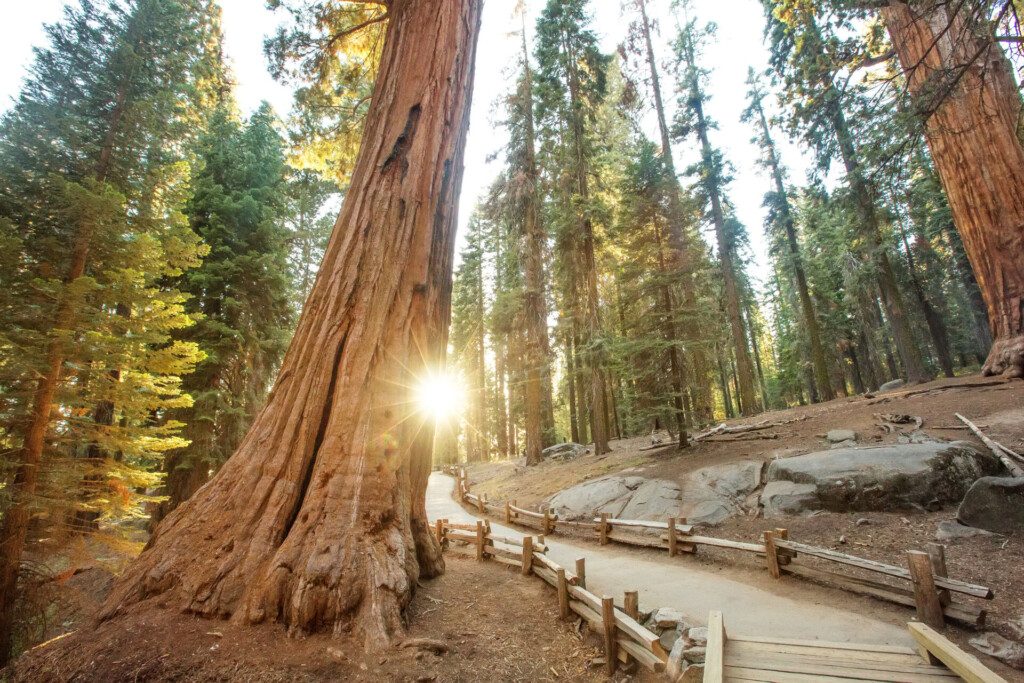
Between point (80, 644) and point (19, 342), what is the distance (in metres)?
5.40

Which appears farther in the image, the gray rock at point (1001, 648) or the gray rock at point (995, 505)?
the gray rock at point (995, 505)

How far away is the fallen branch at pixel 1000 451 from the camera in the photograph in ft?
21.4

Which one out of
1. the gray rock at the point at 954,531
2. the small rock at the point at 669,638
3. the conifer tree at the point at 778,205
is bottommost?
the small rock at the point at 669,638

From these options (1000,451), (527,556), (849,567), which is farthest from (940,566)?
(527,556)

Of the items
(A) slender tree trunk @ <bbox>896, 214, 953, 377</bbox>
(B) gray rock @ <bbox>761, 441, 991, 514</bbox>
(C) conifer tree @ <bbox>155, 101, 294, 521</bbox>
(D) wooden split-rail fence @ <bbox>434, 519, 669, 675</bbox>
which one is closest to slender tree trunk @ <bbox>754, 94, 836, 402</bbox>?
(A) slender tree trunk @ <bbox>896, 214, 953, 377</bbox>

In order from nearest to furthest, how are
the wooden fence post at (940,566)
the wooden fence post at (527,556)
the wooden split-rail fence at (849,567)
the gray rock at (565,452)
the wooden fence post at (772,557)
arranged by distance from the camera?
the wooden split-rail fence at (849,567), the wooden fence post at (940,566), the wooden fence post at (772,557), the wooden fence post at (527,556), the gray rock at (565,452)

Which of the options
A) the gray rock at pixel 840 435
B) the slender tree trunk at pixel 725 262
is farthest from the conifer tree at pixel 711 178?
the gray rock at pixel 840 435

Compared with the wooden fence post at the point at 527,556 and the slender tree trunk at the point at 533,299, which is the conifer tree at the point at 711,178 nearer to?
the slender tree trunk at the point at 533,299

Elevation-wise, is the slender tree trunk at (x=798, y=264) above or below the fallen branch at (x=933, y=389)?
above

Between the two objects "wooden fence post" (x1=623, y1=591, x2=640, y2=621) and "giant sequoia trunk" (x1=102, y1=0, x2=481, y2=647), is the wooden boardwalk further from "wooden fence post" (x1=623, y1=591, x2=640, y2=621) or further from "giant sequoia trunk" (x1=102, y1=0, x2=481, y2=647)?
"giant sequoia trunk" (x1=102, y1=0, x2=481, y2=647)

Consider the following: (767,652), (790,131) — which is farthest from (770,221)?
(767,652)

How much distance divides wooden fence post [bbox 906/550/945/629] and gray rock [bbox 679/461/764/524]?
3.88 m

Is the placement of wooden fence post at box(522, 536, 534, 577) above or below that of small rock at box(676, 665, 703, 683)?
above

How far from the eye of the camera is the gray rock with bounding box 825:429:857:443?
9448 mm
